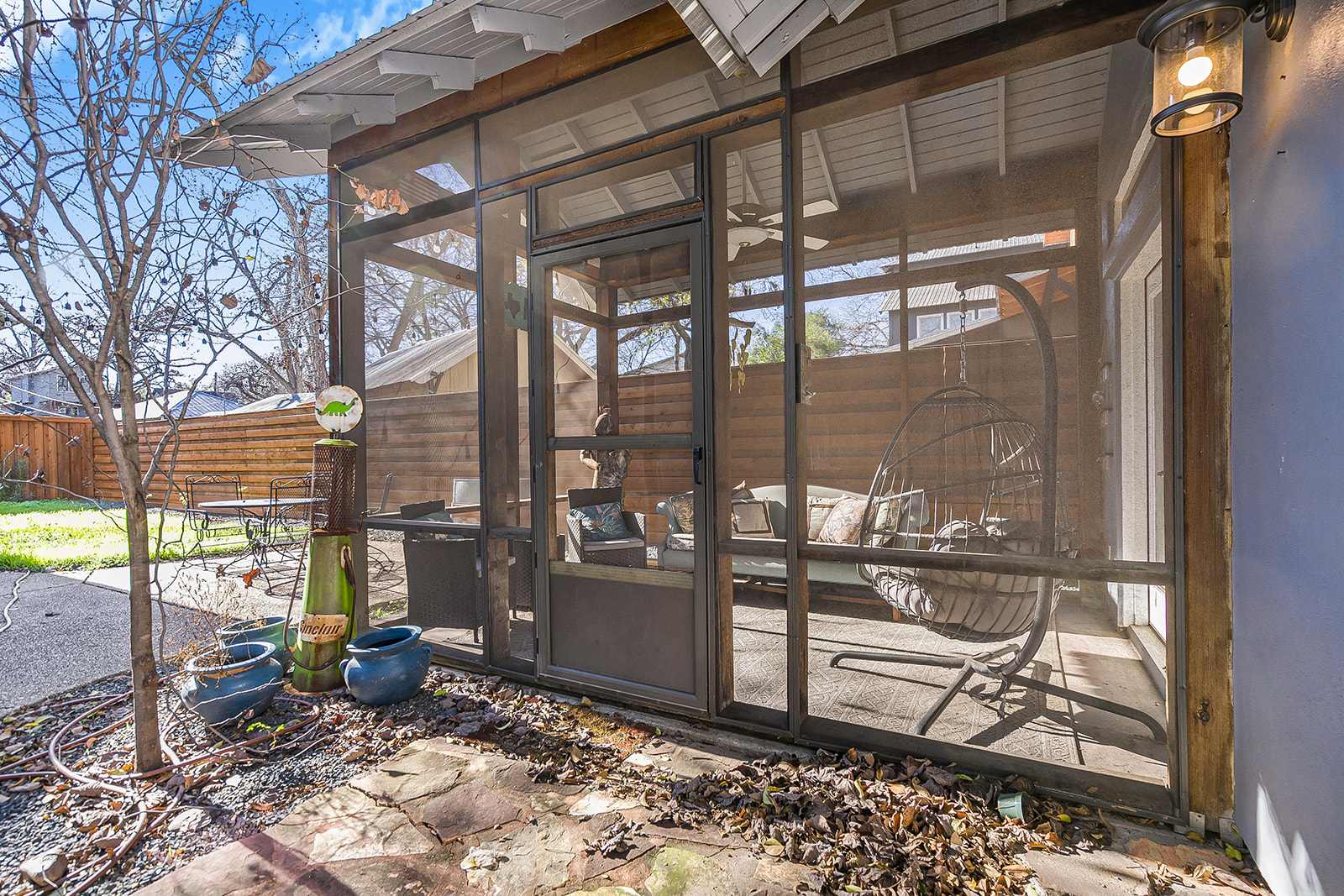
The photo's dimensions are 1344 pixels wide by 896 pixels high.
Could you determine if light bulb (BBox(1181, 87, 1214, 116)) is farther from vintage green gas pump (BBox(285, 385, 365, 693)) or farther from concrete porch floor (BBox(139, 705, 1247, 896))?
vintage green gas pump (BBox(285, 385, 365, 693))

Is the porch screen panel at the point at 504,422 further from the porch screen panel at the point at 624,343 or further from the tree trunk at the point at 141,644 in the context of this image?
the tree trunk at the point at 141,644

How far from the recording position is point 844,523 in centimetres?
230

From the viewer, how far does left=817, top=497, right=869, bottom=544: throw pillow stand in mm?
2287

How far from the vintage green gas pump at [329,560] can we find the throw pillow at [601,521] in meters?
1.23

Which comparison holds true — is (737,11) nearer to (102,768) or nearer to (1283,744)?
(1283,744)

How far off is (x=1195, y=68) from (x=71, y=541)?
10637 millimetres

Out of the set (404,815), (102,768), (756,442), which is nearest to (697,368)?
(756,442)

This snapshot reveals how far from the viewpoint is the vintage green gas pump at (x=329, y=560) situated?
2963 millimetres

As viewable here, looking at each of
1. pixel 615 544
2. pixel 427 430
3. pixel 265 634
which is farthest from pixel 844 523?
pixel 265 634

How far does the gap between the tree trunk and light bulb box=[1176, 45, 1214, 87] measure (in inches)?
135

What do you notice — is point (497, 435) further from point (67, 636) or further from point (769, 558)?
point (67, 636)

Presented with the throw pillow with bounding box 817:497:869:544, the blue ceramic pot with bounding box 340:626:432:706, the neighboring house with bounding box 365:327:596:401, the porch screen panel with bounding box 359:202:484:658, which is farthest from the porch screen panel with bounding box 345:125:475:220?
the throw pillow with bounding box 817:497:869:544

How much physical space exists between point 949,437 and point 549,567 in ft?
6.11

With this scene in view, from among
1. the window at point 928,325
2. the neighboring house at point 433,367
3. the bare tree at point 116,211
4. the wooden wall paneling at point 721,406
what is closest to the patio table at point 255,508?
the neighboring house at point 433,367
